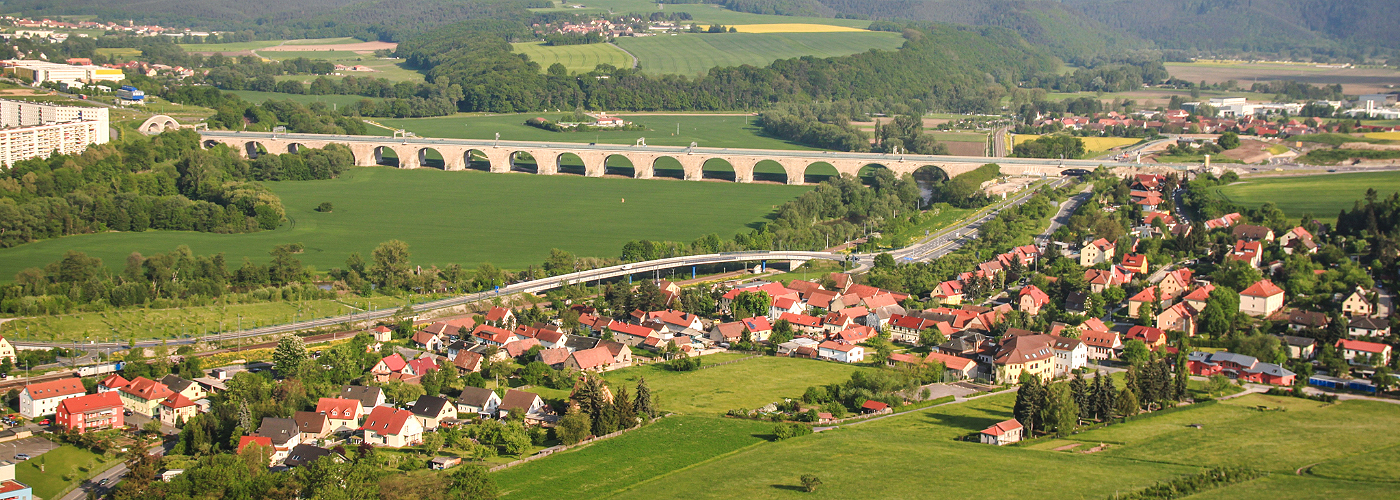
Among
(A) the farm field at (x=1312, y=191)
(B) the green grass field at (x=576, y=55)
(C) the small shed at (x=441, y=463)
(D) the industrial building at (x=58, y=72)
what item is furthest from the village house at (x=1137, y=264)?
(D) the industrial building at (x=58, y=72)

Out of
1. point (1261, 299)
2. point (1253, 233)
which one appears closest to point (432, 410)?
point (1261, 299)

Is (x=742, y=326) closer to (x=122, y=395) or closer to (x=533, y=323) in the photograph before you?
(x=533, y=323)

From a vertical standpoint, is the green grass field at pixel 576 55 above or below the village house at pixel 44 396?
above

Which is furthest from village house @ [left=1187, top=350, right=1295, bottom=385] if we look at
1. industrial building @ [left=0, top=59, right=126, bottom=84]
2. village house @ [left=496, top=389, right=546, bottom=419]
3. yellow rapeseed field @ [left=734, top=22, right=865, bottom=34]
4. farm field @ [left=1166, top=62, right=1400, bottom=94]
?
yellow rapeseed field @ [left=734, top=22, right=865, bottom=34]

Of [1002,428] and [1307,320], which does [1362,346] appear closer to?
[1307,320]

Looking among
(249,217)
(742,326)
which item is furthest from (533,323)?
(249,217)

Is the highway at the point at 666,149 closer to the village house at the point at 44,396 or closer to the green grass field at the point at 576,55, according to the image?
the green grass field at the point at 576,55

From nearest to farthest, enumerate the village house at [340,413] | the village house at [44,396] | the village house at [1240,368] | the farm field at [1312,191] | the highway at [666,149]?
the village house at [340,413]
the village house at [44,396]
the village house at [1240,368]
the farm field at [1312,191]
the highway at [666,149]
